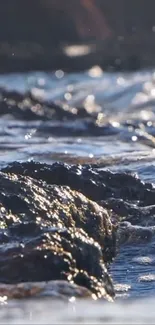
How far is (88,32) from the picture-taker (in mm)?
21734

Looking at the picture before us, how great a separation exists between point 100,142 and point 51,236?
5.38 m

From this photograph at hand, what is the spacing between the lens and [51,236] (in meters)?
3.86

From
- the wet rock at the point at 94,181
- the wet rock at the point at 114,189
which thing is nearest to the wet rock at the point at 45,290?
the wet rock at the point at 114,189

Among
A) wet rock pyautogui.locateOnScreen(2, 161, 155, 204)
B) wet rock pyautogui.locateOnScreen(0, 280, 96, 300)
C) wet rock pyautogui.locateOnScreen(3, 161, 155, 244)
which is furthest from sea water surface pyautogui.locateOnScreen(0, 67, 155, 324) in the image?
wet rock pyautogui.locateOnScreen(2, 161, 155, 204)

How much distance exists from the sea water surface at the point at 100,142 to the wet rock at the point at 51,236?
156 mm

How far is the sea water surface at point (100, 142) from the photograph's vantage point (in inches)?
137

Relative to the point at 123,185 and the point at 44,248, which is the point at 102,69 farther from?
the point at 44,248

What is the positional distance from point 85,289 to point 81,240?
0.26 metres

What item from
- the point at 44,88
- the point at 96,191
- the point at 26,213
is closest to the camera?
the point at 26,213

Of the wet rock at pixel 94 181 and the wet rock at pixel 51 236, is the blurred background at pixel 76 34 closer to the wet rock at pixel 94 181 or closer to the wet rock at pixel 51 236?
the wet rock at pixel 94 181

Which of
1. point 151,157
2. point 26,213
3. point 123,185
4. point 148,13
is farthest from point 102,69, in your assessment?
point 26,213

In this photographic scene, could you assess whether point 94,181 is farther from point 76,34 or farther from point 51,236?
point 76,34

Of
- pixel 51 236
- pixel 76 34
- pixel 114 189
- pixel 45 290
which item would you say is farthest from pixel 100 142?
→ pixel 76 34

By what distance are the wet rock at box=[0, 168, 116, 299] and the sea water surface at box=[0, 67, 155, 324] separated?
6.2 inches
